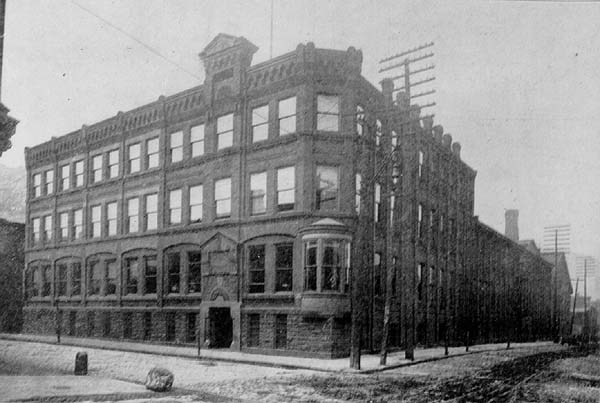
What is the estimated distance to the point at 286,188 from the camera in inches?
1091

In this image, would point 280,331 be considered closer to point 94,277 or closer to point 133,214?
point 133,214

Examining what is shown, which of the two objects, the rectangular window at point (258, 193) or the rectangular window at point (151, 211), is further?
the rectangular window at point (151, 211)

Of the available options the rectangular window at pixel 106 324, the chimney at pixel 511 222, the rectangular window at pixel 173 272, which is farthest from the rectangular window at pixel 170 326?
the chimney at pixel 511 222

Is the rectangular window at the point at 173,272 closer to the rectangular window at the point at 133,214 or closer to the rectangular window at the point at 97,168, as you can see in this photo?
the rectangular window at the point at 133,214

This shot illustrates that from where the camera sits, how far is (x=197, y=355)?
25.7m

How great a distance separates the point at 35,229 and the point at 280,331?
25.2 m

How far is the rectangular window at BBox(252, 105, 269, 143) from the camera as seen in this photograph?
29.0 meters

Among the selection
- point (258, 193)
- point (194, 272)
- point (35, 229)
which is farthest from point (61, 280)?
point (258, 193)

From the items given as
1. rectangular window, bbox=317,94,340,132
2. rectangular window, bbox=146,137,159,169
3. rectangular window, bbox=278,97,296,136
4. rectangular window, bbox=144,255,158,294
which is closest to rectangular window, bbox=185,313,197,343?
rectangular window, bbox=144,255,158,294

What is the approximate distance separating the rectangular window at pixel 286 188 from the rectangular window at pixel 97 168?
51.6 feet

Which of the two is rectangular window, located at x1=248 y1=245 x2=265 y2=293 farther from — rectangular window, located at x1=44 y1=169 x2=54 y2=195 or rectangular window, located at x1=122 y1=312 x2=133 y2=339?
rectangular window, located at x1=44 y1=169 x2=54 y2=195

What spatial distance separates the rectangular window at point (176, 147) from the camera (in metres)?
33.3

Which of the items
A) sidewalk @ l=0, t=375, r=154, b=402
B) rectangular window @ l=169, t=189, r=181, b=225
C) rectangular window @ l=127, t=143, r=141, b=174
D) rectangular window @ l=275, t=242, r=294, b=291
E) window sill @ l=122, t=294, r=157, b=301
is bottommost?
sidewalk @ l=0, t=375, r=154, b=402

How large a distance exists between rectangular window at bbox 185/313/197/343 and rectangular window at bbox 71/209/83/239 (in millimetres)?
12342
